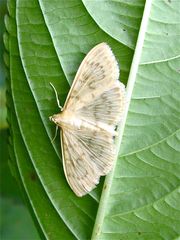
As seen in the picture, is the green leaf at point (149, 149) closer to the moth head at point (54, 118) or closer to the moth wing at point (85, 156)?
the moth wing at point (85, 156)

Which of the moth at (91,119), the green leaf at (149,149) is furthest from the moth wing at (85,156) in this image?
the green leaf at (149,149)

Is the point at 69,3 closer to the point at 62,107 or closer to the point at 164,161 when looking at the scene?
the point at 62,107

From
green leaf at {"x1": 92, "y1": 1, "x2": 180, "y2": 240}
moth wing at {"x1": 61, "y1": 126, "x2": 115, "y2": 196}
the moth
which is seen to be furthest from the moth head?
green leaf at {"x1": 92, "y1": 1, "x2": 180, "y2": 240}

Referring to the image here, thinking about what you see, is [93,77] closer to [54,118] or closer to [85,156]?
[54,118]

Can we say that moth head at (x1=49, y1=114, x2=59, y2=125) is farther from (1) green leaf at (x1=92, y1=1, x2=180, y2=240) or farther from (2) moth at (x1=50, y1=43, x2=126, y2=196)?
(1) green leaf at (x1=92, y1=1, x2=180, y2=240)

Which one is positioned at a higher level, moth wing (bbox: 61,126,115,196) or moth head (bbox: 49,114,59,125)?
moth head (bbox: 49,114,59,125)

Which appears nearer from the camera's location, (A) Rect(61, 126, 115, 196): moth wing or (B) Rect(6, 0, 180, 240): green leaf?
(B) Rect(6, 0, 180, 240): green leaf

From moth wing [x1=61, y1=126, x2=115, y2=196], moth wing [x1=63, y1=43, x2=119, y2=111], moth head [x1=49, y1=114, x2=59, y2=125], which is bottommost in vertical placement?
moth wing [x1=61, y1=126, x2=115, y2=196]

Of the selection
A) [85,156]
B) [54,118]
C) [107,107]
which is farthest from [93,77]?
[85,156]
